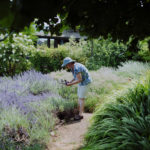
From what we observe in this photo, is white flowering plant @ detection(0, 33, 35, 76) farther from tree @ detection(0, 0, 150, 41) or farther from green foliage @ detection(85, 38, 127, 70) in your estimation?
tree @ detection(0, 0, 150, 41)

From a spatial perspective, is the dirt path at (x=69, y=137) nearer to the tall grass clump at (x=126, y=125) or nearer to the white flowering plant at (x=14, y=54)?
the tall grass clump at (x=126, y=125)

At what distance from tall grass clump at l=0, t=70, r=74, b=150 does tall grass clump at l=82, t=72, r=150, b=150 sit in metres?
0.98

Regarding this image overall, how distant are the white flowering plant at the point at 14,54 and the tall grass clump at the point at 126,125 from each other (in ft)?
22.2

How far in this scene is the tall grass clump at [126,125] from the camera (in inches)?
108

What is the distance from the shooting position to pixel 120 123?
3.23m

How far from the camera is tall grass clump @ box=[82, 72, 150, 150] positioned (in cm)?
275

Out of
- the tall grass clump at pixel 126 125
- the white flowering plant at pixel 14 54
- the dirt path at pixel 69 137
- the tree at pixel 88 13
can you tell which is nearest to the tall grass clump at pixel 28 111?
the dirt path at pixel 69 137

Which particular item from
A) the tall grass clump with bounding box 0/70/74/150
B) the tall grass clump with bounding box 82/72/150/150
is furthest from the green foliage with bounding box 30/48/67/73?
the tall grass clump with bounding box 82/72/150/150

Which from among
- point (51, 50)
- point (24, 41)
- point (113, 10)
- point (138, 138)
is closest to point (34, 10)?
point (113, 10)

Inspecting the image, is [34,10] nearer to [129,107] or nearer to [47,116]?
[129,107]

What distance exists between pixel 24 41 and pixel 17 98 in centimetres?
580

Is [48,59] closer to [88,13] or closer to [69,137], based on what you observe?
[69,137]

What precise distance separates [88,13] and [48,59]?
400 inches

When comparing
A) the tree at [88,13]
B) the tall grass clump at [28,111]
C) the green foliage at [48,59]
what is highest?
the tree at [88,13]
